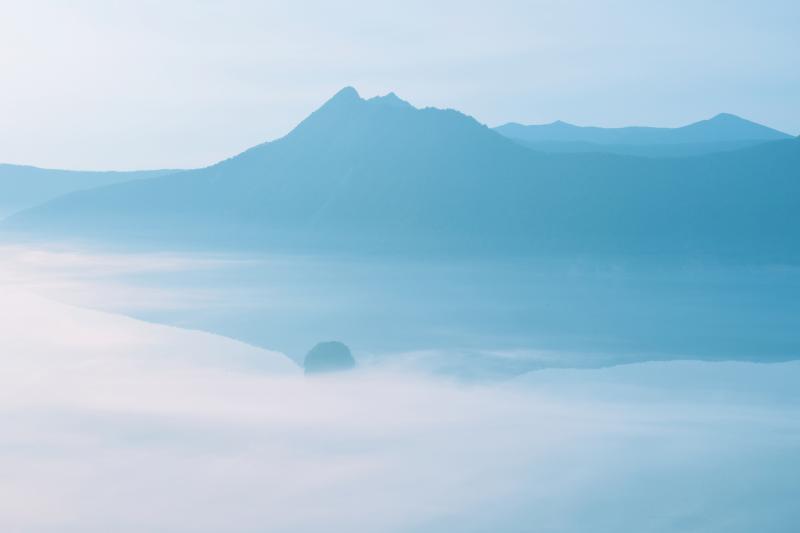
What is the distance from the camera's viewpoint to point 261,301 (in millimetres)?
146750

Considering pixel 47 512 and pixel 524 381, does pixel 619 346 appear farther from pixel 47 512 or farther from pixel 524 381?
pixel 47 512

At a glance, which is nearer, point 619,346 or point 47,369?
point 47,369

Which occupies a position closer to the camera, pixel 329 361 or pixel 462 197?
pixel 329 361

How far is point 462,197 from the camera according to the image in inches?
6540

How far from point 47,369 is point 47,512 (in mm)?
45537

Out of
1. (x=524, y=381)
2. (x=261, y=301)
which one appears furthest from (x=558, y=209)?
(x=524, y=381)

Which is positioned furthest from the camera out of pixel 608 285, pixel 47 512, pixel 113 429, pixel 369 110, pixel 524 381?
pixel 369 110

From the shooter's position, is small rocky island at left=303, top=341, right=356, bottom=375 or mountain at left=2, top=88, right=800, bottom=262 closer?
small rocky island at left=303, top=341, right=356, bottom=375

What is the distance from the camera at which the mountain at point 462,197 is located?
498ft

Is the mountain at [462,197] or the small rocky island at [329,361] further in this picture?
the mountain at [462,197]

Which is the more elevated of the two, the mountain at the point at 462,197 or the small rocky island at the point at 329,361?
the mountain at the point at 462,197

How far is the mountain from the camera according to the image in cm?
15188

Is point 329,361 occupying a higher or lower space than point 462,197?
lower

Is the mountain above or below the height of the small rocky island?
above
